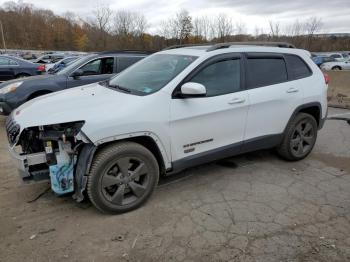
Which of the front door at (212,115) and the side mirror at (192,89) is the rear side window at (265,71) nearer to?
the front door at (212,115)

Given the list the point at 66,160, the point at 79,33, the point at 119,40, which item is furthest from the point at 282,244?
the point at 79,33

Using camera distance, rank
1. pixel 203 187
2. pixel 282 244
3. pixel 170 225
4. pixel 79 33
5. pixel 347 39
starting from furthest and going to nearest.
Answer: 1. pixel 79 33
2. pixel 347 39
3. pixel 203 187
4. pixel 170 225
5. pixel 282 244

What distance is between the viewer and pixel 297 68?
189 inches

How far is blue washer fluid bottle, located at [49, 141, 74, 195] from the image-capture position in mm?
3312

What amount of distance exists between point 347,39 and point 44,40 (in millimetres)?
73208

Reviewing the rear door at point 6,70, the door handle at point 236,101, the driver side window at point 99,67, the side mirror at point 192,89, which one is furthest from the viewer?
the rear door at point 6,70

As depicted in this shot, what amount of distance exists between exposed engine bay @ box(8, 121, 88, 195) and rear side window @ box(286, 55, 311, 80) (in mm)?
3180

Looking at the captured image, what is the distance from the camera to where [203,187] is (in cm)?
412

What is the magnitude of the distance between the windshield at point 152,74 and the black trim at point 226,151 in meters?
0.94

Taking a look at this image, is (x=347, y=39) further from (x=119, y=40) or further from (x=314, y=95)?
(x=314, y=95)

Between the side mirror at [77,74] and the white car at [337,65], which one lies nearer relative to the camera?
the side mirror at [77,74]

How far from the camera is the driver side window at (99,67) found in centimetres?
741

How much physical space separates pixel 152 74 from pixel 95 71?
3.86 meters

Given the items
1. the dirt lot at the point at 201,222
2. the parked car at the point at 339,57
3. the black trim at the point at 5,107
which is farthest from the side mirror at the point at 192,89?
the parked car at the point at 339,57
